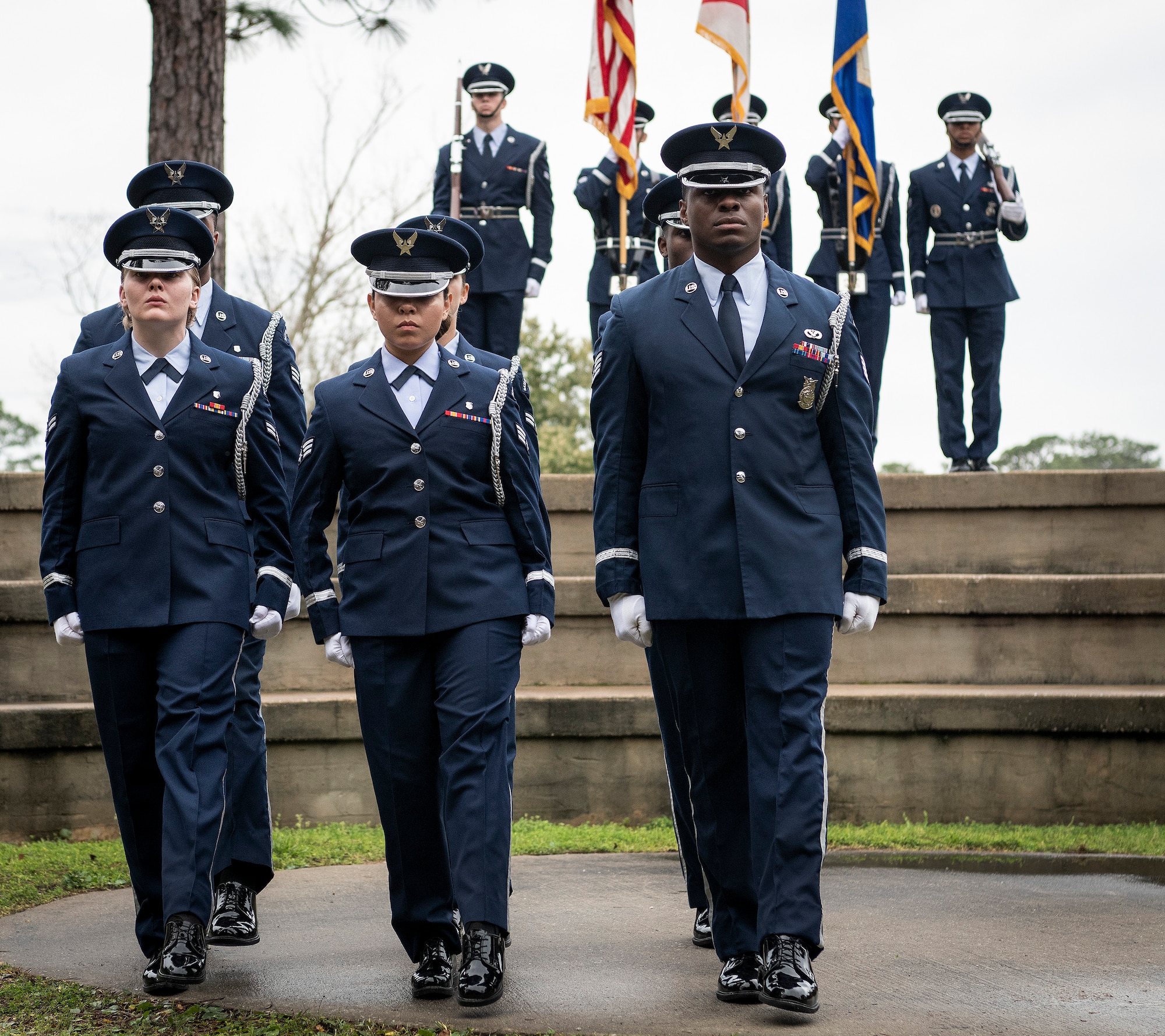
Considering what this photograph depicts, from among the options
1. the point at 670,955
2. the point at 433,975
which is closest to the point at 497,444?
the point at 433,975

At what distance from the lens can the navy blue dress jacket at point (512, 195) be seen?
1097 centimetres

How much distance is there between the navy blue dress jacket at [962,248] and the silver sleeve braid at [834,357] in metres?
7.00

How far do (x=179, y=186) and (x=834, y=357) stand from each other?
2742 mm

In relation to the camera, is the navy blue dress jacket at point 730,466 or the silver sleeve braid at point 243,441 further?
the silver sleeve braid at point 243,441

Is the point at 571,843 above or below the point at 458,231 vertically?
below

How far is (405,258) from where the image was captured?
4.80 meters

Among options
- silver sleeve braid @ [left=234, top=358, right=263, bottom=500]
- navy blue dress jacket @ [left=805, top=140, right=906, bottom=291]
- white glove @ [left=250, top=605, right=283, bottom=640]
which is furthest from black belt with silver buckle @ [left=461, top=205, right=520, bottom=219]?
white glove @ [left=250, top=605, right=283, bottom=640]

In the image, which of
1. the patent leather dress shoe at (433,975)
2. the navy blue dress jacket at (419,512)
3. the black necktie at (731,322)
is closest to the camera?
the patent leather dress shoe at (433,975)

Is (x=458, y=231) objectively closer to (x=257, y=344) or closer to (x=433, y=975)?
(x=257, y=344)

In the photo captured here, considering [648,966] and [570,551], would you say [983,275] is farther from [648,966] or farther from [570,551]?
[648,966]

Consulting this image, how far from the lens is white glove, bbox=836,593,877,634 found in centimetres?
448

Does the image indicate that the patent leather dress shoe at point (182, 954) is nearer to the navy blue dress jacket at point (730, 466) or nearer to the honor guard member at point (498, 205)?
the navy blue dress jacket at point (730, 466)

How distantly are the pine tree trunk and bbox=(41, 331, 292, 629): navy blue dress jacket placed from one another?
5836 millimetres

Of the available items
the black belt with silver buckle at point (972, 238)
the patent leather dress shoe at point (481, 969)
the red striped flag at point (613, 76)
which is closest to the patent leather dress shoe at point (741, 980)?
the patent leather dress shoe at point (481, 969)
